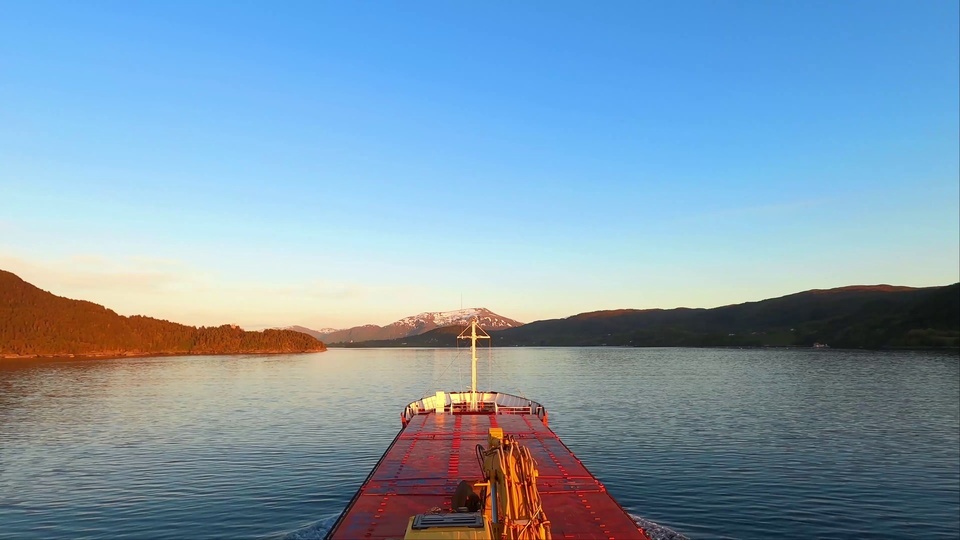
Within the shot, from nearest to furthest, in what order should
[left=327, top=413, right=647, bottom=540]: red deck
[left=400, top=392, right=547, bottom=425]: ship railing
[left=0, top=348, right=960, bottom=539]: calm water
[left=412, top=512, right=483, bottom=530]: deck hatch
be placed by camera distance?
[left=412, top=512, right=483, bottom=530]: deck hatch < [left=327, top=413, right=647, bottom=540]: red deck < [left=0, top=348, right=960, bottom=539]: calm water < [left=400, top=392, right=547, bottom=425]: ship railing

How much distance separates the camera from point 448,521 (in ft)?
54.1

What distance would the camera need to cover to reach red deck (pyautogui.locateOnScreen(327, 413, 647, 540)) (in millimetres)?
21502

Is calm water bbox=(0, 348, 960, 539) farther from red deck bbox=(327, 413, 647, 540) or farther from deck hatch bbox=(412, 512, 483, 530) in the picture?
deck hatch bbox=(412, 512, 483, 530)

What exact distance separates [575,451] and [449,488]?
27.5 metres

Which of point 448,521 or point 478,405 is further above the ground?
point 448,521

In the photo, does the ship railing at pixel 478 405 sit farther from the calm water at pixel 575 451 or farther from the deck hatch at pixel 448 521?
the deck hatch at pixel 448 521

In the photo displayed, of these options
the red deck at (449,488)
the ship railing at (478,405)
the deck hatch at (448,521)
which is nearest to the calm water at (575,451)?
the ship railing at (478,405)

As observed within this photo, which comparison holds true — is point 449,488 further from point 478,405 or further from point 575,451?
point 478,405

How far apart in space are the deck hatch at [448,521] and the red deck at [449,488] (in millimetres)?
5024

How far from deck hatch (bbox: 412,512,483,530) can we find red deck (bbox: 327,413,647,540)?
5024mm

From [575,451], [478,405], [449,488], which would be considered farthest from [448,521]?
[478,405]

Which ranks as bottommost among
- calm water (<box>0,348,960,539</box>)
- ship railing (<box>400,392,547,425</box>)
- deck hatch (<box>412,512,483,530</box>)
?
calm water (<box>0,348,960,539</box>)

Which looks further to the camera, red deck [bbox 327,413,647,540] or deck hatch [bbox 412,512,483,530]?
red deck [bbox 327,413,647,540]

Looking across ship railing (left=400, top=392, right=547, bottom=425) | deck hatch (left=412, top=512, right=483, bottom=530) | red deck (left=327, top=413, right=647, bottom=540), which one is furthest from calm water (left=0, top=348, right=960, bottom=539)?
deck hatch (left=412, top=512, right=483, bottom=530)
